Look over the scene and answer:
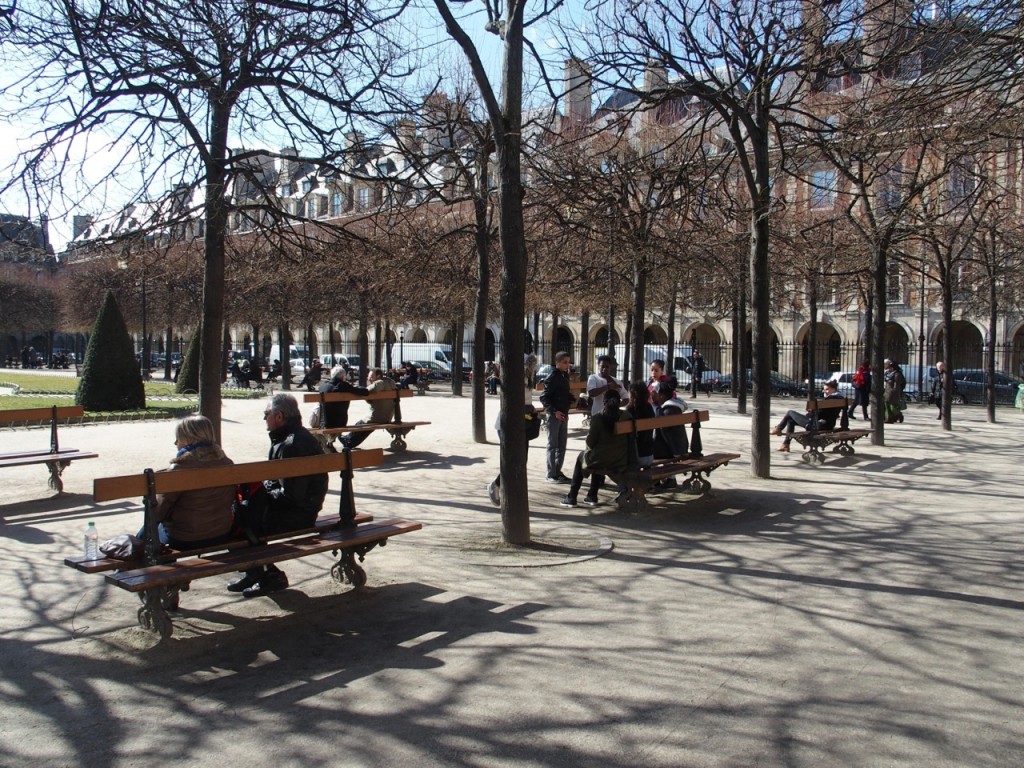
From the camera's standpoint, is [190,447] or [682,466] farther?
[682,466]

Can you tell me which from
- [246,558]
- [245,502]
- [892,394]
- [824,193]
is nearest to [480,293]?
[245,502]

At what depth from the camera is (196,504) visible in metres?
5.18

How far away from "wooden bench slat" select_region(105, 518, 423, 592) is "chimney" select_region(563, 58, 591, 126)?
4.39 m

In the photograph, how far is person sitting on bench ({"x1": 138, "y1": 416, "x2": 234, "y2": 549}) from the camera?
5148 millimetres

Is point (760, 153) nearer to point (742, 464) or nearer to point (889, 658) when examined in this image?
point (742, 464)

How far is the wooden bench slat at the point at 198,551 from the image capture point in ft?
15.7

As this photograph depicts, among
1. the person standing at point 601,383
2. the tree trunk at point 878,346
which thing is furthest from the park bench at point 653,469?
the tree trunk at point 878,346

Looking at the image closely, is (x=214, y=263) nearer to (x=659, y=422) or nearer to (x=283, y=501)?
(x=283, y=501)

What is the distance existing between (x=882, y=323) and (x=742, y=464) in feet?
13.0

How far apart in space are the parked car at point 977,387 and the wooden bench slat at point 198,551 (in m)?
27.5

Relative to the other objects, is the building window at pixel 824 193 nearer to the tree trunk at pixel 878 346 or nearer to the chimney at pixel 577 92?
the tree trunk at pixel 878 346

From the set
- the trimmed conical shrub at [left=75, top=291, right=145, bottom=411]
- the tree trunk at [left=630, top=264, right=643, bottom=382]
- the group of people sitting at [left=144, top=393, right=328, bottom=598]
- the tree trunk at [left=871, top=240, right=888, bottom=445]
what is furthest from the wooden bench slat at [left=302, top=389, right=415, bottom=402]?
the trimmed conical shrub at [left=75, top=291, right=145, bottom=411]

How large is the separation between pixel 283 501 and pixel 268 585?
560 millimetres

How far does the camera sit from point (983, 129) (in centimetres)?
776
